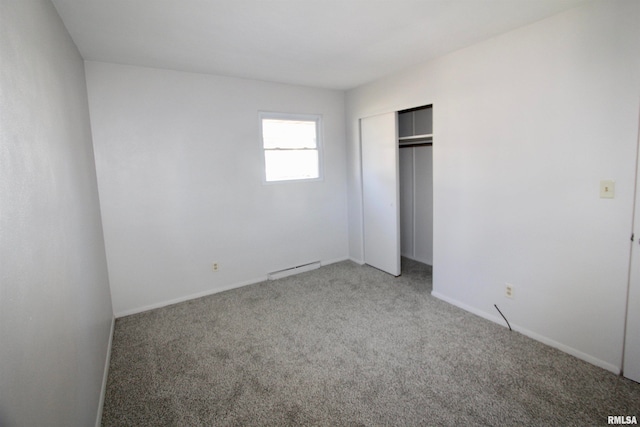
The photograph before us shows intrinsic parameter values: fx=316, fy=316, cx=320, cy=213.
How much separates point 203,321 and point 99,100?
2273 mm

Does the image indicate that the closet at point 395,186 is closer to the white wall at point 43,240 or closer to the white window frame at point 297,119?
the white window frame at point 297,119

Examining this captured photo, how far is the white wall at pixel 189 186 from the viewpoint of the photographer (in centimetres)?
304

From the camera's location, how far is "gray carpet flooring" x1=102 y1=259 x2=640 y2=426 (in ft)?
6.09

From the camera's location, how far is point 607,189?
2.08m

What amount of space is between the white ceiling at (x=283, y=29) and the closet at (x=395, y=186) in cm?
96

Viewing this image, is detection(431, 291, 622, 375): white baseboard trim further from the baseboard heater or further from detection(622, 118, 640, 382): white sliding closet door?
the baseboard heater

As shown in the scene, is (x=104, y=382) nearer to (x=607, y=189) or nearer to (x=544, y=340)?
(x=544, y=340)

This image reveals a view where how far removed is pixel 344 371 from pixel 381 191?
93.9 inches

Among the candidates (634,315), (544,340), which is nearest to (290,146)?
(544,340)

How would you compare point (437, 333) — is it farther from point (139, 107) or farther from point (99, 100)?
point (99, 100)

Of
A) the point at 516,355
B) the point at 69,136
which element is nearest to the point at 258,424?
the point at 516,355

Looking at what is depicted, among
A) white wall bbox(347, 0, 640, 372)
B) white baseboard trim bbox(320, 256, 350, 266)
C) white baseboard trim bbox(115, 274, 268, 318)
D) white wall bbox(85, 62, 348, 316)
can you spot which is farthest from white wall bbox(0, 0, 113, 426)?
white wall bbox(347, 0, 640, 372)

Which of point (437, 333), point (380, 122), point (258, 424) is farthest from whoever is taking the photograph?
point (380, 122)

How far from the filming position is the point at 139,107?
10.1ft
